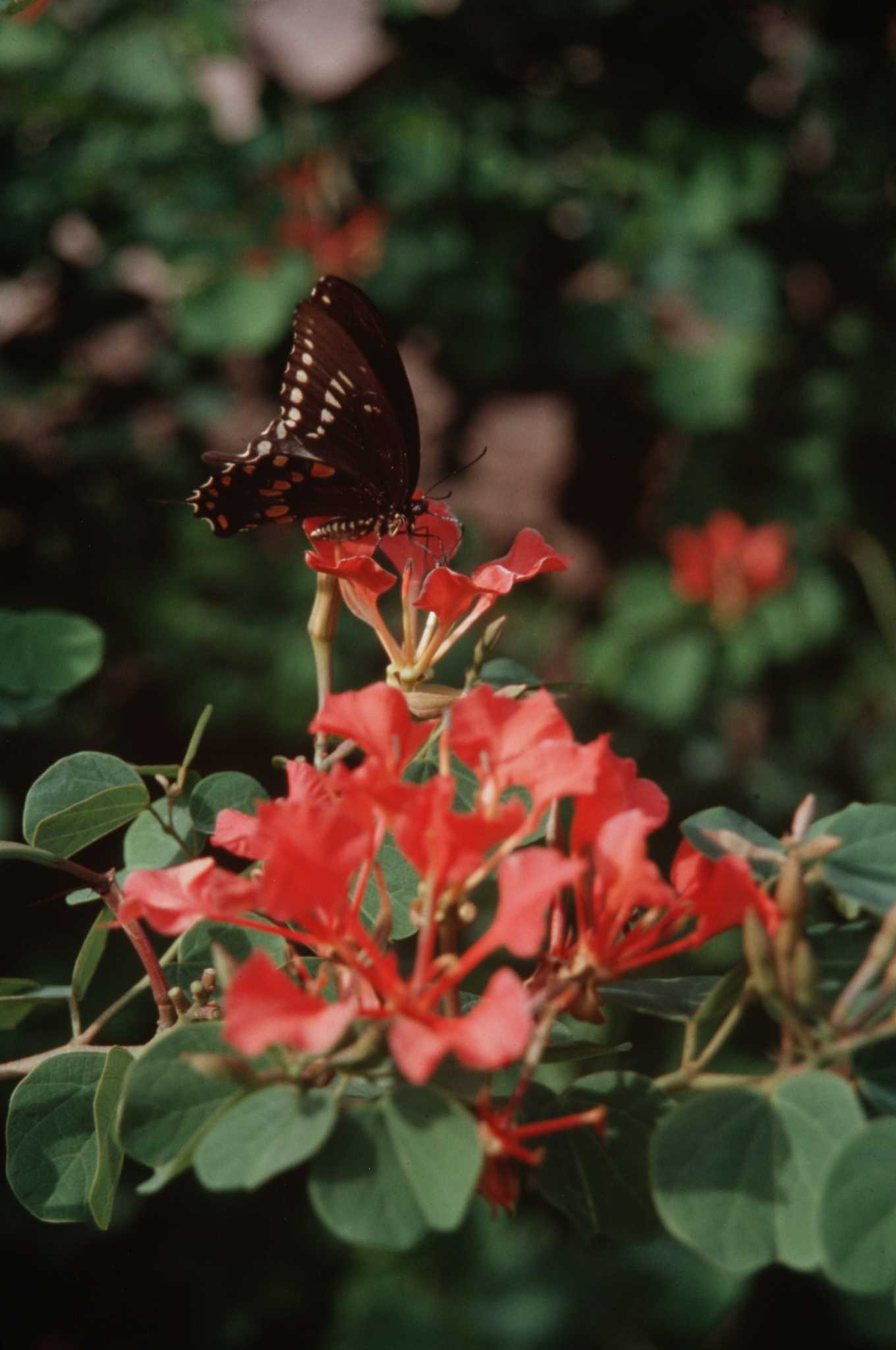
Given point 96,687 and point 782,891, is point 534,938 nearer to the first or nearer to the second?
point 782,891

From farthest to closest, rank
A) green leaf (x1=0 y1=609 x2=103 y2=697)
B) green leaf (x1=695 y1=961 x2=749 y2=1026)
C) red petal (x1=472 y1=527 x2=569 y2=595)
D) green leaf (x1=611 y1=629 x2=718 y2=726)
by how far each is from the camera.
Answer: green leaf (x1=611 y1=629 x2=718 y2=726), green leaf (x1=0 y1=609 x2=103 y2=697), red petal (x1=472 y1=527 x2=569 y2=595), green leaf (x1=695 y1=961 x2=749 y2=1026)

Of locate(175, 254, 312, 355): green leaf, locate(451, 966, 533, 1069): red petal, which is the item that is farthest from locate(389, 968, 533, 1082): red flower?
locate(175, 254, 312, 355): green leaf

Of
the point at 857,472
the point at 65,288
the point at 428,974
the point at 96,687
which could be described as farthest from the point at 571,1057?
the point at 857,472

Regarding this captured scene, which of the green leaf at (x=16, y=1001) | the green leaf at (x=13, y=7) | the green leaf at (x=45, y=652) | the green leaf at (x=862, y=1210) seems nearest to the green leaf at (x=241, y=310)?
the green leaf at (x=45, y=652)

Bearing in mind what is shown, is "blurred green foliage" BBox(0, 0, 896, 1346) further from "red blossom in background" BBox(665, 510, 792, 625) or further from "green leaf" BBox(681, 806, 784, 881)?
"green leaf" BBox(681, 806, 784, 881)

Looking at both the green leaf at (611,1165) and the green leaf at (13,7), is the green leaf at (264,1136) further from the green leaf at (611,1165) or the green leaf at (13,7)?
the green leaf at (13,7)

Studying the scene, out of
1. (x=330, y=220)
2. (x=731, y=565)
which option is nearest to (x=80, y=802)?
(x=330, y=220)

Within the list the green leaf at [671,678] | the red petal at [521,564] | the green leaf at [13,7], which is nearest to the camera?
the green leaf at [13,7]
